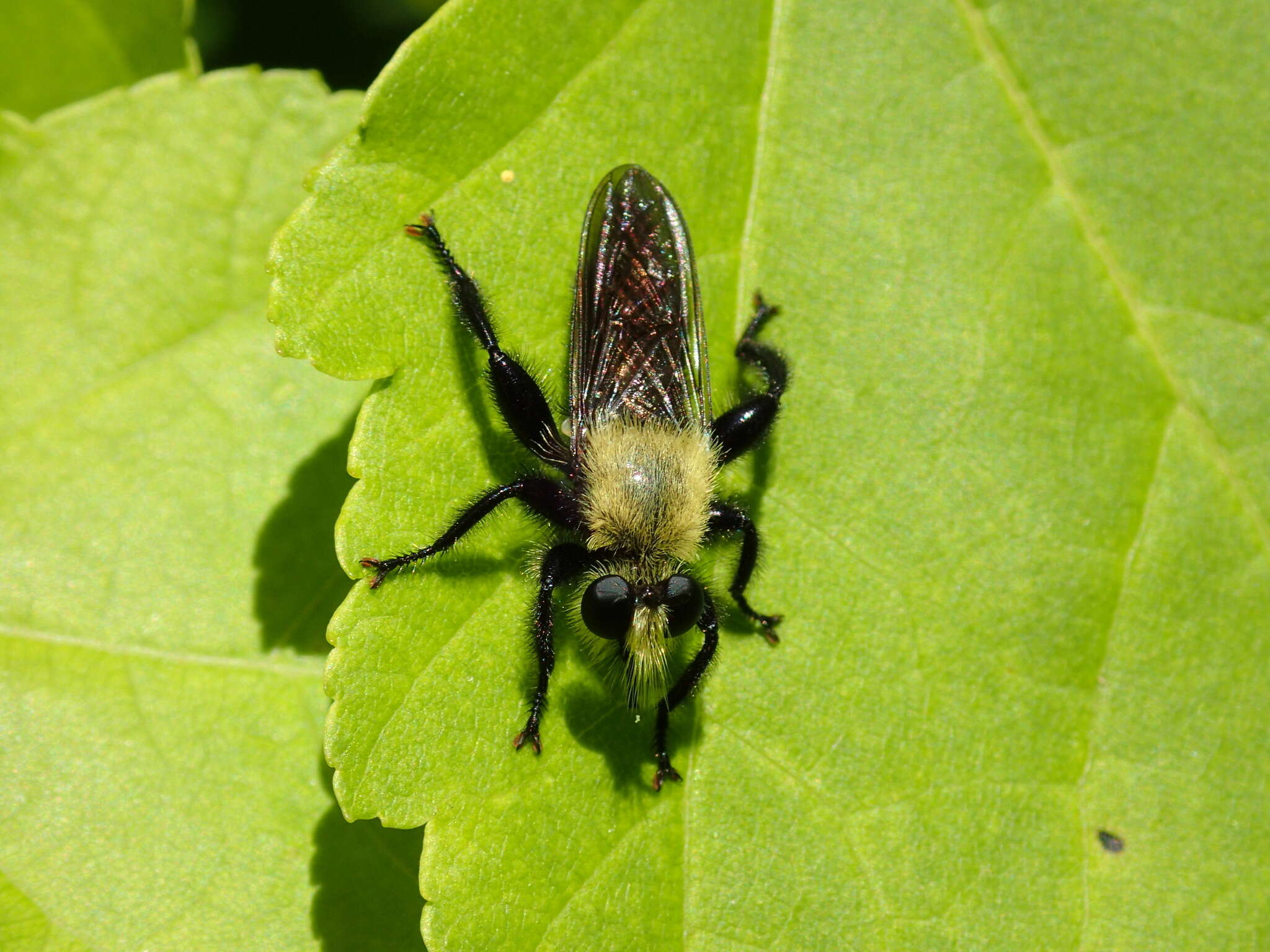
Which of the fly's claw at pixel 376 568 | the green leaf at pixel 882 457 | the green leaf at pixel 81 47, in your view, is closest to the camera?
the fly's claw at pixel 376 568

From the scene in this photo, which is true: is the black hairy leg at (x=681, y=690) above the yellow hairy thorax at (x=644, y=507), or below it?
below

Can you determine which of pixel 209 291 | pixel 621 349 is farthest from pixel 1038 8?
pixel 209 291

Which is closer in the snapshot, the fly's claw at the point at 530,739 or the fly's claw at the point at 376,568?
the fly's claw at the point at 376,568

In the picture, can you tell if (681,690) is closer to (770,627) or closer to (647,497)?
(770,627)

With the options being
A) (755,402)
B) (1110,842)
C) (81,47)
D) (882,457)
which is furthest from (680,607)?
(81,47)

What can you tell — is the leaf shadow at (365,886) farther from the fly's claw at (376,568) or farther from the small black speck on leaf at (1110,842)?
the small black speck on leaf at (1110,842)

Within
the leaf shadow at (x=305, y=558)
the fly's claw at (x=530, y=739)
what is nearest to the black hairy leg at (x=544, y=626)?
the fly's claw at (x=530, y=739)

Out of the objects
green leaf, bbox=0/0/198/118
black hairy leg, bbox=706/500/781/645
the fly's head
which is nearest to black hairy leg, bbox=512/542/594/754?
the fly's head
